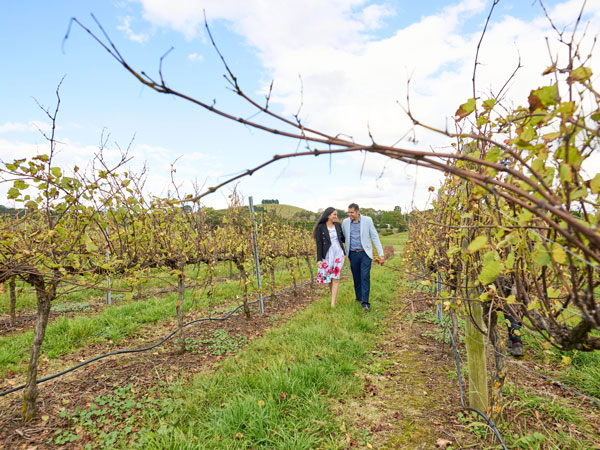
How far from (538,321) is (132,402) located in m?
3.52

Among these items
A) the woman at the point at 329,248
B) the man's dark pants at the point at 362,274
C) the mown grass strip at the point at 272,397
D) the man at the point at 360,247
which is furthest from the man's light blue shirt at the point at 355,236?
the mown grass strip at the point at 272,397

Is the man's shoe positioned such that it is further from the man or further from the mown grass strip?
the man

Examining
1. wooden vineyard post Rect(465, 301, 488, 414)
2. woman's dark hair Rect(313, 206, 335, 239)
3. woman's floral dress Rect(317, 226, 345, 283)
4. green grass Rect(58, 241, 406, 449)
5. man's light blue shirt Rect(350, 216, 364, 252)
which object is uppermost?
woman's dark hair Rect(313, 206, 335, 239)

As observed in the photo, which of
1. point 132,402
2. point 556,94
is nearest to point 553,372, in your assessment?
point 556,94

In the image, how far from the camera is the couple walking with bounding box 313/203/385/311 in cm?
591

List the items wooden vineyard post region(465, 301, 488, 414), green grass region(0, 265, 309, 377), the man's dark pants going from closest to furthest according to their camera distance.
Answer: wooden vineyard post region(465, 301, 488, 414)
green grass region(0, 265, 309, 377)
the man's dark pants

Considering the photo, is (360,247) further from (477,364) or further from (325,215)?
(477,364)

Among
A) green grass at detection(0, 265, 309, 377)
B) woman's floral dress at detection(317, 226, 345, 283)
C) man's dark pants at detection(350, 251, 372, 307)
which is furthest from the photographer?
woman's floral dress at detection(317, 226, 345, 283)

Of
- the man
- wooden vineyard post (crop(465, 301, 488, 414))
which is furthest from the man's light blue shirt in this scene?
wooden vineyard post (crop(465, 301, 488, 414))

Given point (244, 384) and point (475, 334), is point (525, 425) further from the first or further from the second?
point (244, 384)

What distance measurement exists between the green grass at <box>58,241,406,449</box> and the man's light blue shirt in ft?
6.97

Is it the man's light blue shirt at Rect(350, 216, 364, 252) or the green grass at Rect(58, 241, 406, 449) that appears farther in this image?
the man's light blue shirt at Rect(350, 216, 364, 252)

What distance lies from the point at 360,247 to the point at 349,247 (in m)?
0.24

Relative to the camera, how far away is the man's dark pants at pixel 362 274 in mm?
5852
